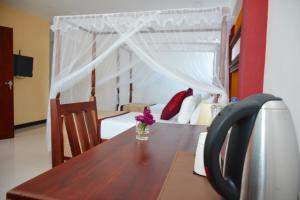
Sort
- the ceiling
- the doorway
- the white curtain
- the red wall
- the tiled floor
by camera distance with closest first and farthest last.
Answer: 1. the red wall
2. the tiled floor
3. the white curtain
4. the doorway
5. the ceiling

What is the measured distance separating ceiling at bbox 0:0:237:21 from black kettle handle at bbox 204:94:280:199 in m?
3.78

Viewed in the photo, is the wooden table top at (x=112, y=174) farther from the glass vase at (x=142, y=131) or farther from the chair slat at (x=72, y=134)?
the chair slat at (x=72, y=134)

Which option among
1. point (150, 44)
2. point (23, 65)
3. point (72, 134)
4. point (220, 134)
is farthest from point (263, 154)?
point (23, 65)

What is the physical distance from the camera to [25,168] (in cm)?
269

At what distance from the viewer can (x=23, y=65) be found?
4547 mm

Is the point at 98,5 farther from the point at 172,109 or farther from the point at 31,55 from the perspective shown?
the point at 172,109

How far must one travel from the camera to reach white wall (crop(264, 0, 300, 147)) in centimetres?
84

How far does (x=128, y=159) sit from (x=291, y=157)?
0.68 meters

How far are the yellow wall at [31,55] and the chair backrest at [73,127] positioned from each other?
3.94 meters

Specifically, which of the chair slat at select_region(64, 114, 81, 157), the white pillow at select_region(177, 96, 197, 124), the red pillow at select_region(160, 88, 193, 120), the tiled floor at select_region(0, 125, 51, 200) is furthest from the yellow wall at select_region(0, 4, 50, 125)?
the chair slat at select_region(64, 114, 81, 157)

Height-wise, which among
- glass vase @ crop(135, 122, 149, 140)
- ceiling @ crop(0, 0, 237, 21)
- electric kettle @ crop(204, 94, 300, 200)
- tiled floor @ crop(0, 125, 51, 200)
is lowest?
tiled floor @ crop(0, 125, 51, 200)

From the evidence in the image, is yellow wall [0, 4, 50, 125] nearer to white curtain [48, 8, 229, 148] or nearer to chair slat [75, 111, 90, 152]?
white curtain [48, 8, 229, 148]

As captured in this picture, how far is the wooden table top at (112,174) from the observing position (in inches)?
27.1

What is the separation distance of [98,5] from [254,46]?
3.73m
